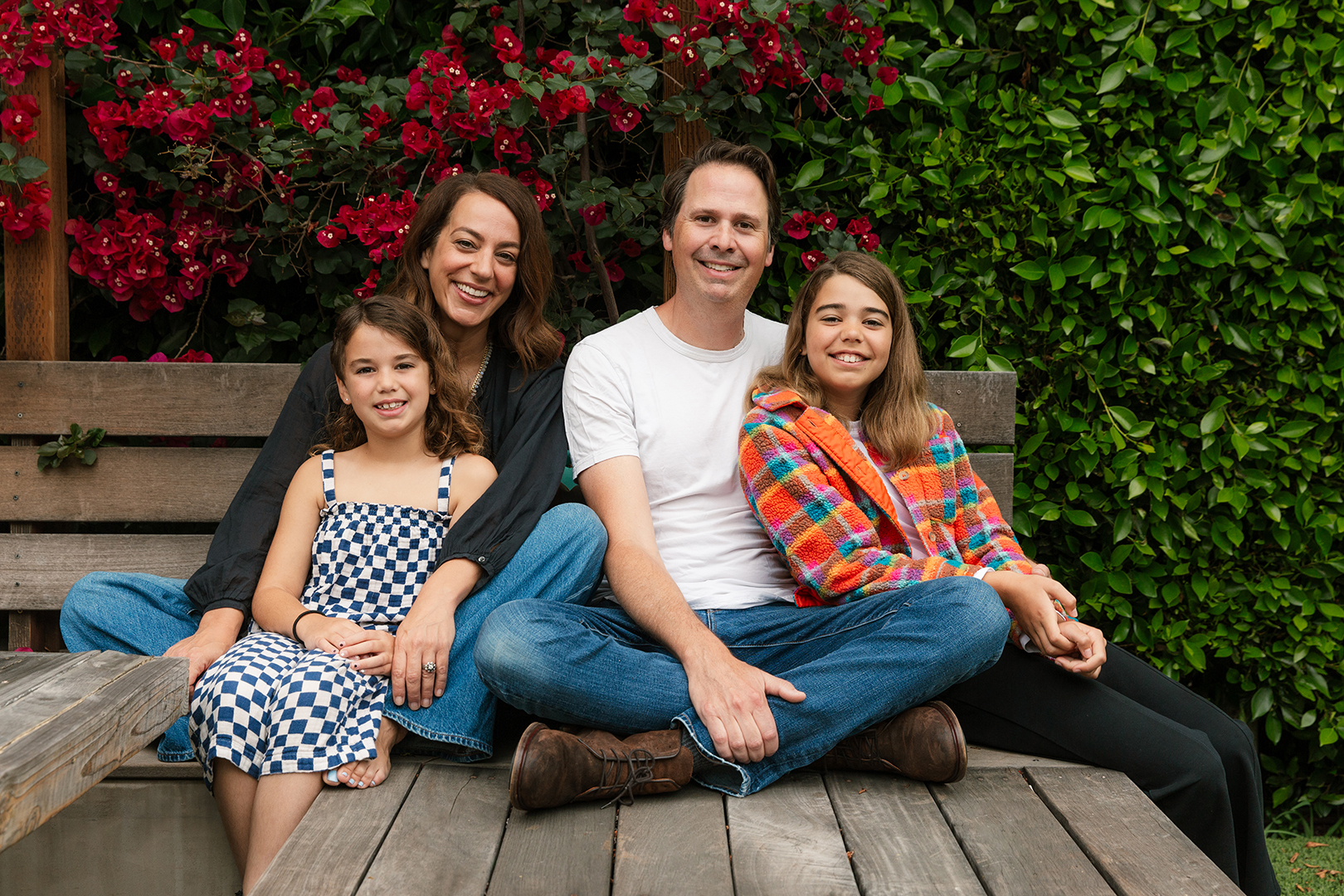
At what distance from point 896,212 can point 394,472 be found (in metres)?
1.57

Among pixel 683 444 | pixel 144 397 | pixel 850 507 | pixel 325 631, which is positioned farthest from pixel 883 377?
pixel 144 397

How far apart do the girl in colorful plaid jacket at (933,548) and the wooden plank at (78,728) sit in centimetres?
120

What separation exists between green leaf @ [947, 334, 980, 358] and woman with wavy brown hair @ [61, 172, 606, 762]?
1111mm

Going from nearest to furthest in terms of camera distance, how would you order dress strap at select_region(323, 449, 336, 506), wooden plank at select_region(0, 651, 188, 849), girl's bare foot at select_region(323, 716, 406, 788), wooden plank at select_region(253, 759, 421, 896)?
wooden plank at select_region(0, 651, 188, 849) < wooden plank at select_region(253, 759, 421, 896) < girl's bare foot at select_region(323, 716, 406, 788) < dress strap at select_region(323, 449, 336, 506)

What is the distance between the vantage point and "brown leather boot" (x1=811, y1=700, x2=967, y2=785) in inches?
71.9

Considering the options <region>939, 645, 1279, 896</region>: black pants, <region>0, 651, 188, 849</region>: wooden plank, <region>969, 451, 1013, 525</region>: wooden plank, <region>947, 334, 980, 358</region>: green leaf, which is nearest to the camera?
<region>0, 651, 188, 849</region>: wooden plank

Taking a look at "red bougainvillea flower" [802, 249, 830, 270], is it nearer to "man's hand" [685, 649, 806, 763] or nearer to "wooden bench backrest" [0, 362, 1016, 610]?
"man's hand" [685, 649, 806, 763]


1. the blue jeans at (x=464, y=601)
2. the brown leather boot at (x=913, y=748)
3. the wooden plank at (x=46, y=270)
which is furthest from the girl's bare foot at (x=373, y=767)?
the wooden plank at (x=46, y=270)

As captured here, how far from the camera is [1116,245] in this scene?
2.71m

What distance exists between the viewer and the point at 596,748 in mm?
1798

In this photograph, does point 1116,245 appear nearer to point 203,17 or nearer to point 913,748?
point 913,748

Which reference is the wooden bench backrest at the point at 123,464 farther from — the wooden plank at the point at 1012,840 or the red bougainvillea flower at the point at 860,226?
the wooden plank at the point at 1012,840

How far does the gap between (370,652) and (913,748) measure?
3.42 feet

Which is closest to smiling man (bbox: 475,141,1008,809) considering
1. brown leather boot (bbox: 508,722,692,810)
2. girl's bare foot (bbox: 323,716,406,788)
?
brown leather boot (bbox: 508,722,692,810)
